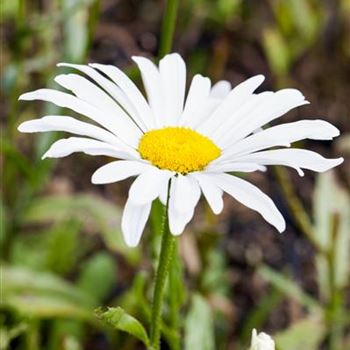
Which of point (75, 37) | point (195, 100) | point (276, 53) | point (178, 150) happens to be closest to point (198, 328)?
point (195, 100)

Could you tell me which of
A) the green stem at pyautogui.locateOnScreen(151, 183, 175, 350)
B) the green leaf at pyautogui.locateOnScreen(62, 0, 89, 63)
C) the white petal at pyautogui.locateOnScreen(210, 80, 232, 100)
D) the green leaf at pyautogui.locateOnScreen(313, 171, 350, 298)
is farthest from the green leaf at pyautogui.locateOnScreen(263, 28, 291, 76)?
the green stem at pyautogui.locateOnScreen(151, 183, 175, 350)

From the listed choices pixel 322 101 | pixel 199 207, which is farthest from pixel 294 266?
pixel 322 101

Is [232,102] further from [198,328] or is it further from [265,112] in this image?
[198,328]

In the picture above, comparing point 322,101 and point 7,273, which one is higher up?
point 322,101

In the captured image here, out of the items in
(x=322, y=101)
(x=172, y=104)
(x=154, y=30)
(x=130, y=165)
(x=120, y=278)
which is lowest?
(x=120, y=278)

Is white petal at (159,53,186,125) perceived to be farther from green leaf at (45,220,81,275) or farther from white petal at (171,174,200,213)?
green leaf at (45,220,81,275)

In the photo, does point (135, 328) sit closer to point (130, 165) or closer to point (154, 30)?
point (130, 165)

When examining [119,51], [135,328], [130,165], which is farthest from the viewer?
[119,51]

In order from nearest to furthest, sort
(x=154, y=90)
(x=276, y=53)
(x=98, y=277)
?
(x=154, y=90), (x=98, y=277), (x=276, y=53)
